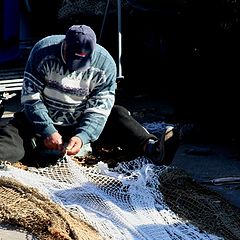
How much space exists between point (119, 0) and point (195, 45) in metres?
1.08

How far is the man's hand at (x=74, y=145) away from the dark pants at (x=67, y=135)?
25cm

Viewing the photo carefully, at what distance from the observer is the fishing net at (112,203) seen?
375 cm

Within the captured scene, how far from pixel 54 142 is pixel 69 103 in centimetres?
36

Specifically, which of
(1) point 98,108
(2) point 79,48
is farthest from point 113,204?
(2) point 79,48

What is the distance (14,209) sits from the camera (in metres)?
3.82

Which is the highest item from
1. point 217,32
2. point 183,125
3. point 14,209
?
point 217,32

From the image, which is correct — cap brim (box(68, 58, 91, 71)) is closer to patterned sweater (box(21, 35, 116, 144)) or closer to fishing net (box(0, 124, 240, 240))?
patterned sweater (box(21, 35, 116, 144))

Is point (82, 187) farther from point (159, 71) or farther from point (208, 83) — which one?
point (159, 71)

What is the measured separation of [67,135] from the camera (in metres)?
5.03

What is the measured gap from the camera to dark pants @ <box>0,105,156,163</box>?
15.4 feet

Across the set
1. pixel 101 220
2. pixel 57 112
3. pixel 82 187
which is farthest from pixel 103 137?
pixel 101 220

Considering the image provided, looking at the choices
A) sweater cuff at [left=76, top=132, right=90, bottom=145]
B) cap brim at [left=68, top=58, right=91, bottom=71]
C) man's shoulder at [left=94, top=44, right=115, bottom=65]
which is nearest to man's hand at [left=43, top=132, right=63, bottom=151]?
sweater cuff at [left=76, top=132, right=90, bottom=145]

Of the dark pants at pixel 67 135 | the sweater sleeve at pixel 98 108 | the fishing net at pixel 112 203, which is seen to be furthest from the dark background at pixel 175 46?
the fishing net at pixel 112 203

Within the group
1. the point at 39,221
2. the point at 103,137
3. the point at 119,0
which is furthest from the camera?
the point at 119,0
